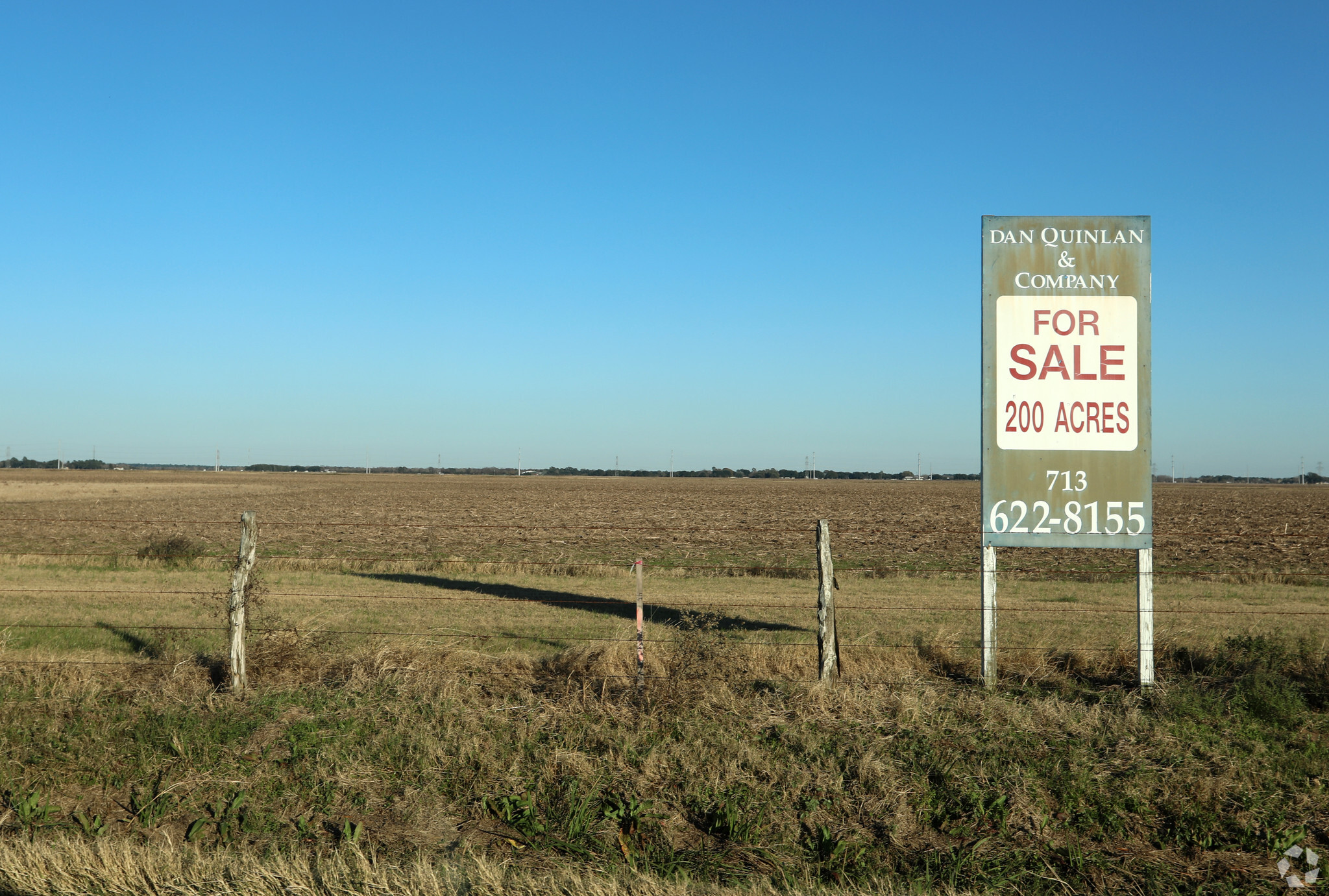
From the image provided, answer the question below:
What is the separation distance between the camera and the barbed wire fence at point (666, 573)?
26.9ft

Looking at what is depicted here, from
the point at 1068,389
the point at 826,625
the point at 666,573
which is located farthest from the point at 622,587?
the point at 1068,389

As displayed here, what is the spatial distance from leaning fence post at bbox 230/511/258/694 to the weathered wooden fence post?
6457 mm

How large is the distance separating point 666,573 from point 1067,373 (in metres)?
12.6

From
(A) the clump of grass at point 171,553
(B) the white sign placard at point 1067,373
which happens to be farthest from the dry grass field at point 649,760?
(A) the clump of grass at point 171,553

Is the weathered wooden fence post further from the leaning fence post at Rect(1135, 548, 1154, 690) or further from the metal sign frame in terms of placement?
the leaning fence post at Rect(1135, 548, 1154, 690)

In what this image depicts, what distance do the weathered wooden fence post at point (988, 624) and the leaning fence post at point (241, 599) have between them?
6.46 metres

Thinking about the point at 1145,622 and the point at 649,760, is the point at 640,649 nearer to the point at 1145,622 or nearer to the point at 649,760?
the point at 649,760

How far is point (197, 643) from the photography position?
412 inches

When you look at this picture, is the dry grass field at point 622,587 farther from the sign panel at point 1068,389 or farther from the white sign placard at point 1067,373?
the white sign placard at point 1067,373

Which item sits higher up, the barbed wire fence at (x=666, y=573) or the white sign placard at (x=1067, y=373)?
the white sign placard at (x=1067, y=373)

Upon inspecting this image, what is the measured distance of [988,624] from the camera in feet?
27.5

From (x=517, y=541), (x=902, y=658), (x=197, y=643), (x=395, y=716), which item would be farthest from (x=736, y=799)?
(x=517, y=541)

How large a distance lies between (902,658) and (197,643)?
25.6 feet

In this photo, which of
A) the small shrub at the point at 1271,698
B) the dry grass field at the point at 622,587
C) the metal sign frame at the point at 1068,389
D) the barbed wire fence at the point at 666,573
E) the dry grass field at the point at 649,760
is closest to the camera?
the dry grass field at the point at 649,760
